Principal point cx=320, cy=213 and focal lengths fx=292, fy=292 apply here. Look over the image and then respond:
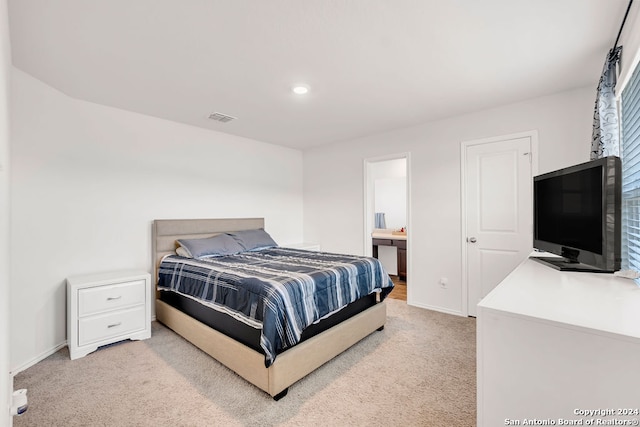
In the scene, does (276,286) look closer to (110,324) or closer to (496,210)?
(110,324)

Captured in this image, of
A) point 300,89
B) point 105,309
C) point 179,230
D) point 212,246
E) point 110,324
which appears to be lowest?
point 110,324

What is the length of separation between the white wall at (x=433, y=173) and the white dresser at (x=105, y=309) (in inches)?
111

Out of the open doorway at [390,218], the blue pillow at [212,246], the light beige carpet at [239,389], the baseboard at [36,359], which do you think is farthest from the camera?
the open doorway at [390,218]

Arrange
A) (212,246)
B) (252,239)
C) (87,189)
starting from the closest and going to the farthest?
(87,189)
(212,246)
(252,239)

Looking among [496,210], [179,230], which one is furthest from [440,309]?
[179,230]

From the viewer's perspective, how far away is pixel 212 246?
11.3 feet

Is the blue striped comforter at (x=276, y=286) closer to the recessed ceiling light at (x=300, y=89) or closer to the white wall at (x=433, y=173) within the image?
the white wall at (x=433, y=173)

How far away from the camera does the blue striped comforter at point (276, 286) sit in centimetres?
196

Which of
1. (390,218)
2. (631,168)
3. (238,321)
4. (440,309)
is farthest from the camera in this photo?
(390,218)

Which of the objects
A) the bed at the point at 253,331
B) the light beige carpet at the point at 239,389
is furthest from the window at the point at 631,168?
the bed at the point at 253,331

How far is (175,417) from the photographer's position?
1.79 metres

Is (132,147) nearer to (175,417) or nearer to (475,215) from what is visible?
(175,417)

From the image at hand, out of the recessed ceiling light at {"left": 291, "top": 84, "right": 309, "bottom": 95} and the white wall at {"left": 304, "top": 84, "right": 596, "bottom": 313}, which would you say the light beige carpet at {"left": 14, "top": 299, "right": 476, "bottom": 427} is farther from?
the recessed ceiling light at {"left": 291, "top": 84, "right": 309, "bottom": 95}

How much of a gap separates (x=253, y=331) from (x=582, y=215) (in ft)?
7.27
